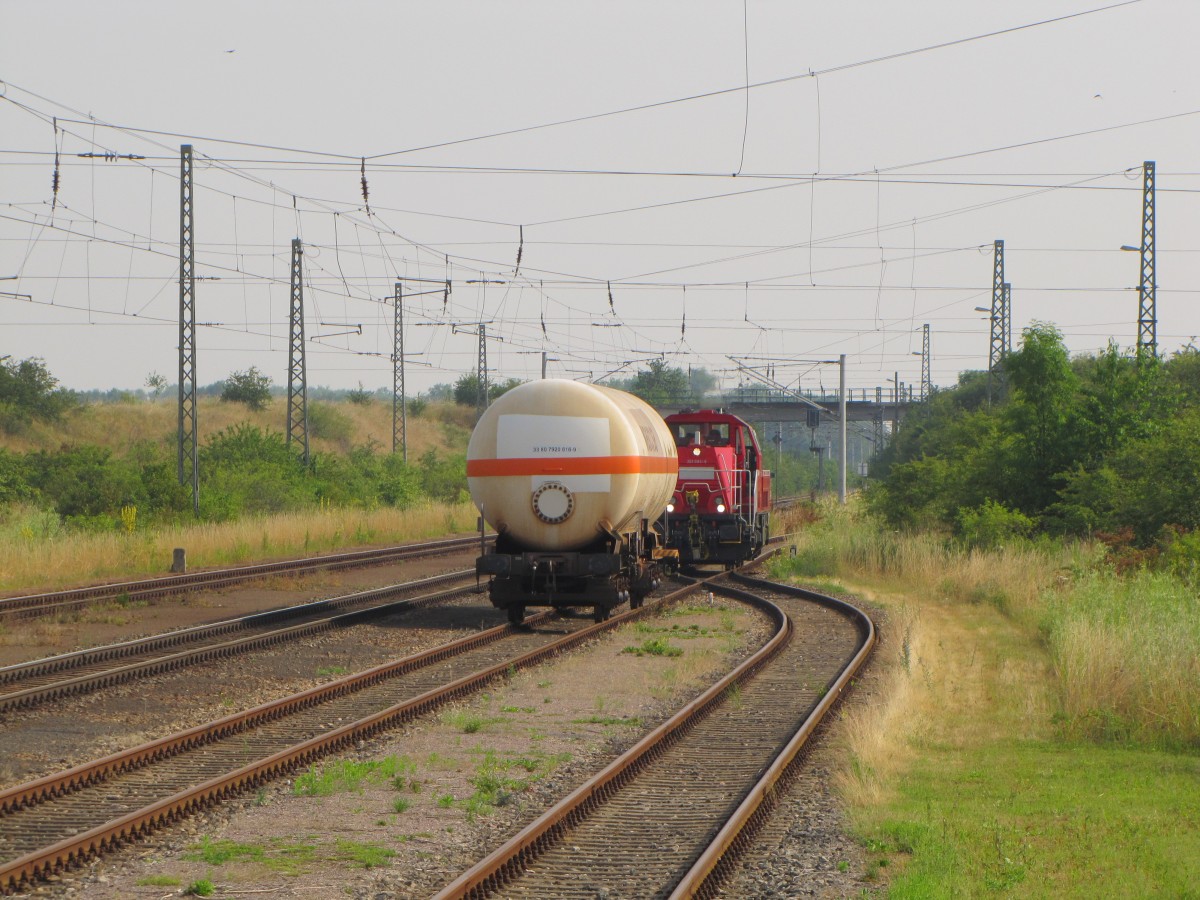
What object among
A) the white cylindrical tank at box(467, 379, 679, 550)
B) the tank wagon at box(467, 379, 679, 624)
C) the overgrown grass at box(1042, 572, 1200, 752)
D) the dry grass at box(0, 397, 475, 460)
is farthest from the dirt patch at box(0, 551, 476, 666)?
the dry grass at box(0, 397, 475, 460)

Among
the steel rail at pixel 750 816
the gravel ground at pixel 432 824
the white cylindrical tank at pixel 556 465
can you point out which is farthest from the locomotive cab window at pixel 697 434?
the gravel ground at pixel 432 824

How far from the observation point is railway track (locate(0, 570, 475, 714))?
47.2 feet

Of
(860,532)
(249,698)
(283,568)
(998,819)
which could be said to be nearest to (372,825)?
(998,819)

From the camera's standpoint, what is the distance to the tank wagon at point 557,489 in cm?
1919

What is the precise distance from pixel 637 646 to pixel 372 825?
33.0 feet

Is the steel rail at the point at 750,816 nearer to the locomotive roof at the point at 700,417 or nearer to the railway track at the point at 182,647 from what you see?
the railway track at the point at 182,647

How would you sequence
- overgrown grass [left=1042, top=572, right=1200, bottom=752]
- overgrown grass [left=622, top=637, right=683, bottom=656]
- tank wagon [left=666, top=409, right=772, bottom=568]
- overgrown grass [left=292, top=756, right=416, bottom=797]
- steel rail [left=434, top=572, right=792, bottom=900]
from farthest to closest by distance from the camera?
1. tank wagon [left=666, top=409, right=772, bottom=568]
2. overgrown grass [left=622, top=637, right=683, bottom=656]
3. overgrown grass [left=1042, top=572, right=1200, bottom=752]
4. overgrown grass [left=292, top=756, right=416, bottom=797]
5. steel rail [left=434, top=572, right=792, bottom=900]

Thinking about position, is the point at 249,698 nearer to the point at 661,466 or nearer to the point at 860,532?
the point at 661,466

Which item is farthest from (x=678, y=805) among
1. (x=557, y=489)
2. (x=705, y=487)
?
(x=705, y=487)

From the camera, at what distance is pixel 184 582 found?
1000 inches

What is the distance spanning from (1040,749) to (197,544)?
947 inches

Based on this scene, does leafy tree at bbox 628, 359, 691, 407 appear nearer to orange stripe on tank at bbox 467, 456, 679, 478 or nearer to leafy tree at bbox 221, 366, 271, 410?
leafy tree at bbox 221, 366, 271, 410

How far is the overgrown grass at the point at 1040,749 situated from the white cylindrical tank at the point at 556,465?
188 inches

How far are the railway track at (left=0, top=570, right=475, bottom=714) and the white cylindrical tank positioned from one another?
352cm
